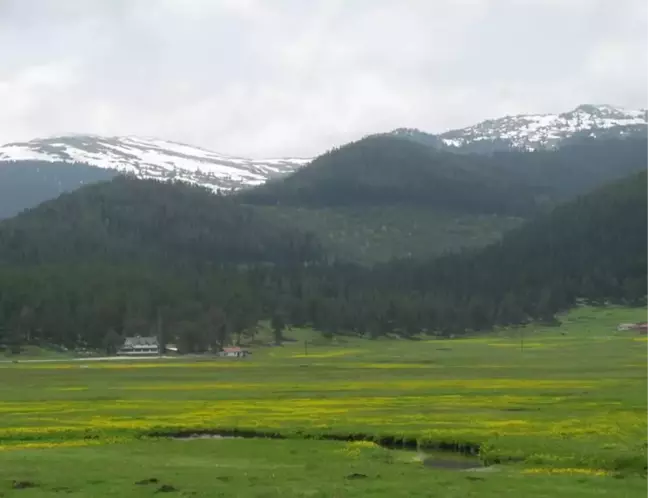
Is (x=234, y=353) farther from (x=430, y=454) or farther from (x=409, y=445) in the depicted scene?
(x=430, y=454)

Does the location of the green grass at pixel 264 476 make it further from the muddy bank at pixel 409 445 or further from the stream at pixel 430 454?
the muddy bank at pixel 409 445

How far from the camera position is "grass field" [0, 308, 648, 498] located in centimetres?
3831

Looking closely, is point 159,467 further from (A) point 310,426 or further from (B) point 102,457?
(A) point 310,426

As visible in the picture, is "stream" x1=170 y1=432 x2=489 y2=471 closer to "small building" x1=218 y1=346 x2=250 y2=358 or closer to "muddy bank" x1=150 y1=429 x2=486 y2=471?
"muddy bank" x1=150 y1=429 x2=486 y2=471

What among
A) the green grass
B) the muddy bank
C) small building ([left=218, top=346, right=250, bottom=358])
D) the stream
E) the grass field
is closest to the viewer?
the green grass

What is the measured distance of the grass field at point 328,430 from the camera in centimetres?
3831

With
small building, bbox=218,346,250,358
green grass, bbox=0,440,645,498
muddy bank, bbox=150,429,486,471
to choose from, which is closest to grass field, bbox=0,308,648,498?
green grass, bbox=0,440,645,498

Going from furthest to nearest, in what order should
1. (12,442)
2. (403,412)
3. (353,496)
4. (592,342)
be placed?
(592,342) < (403,412) < (12,442) < (353,496)

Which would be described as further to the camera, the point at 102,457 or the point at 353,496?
the point at 102,457

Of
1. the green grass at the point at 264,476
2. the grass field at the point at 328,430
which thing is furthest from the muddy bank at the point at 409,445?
the green grass at the point at 264,476

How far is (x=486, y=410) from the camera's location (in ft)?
222

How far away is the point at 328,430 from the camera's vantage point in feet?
188

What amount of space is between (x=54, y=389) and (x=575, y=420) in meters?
57.1

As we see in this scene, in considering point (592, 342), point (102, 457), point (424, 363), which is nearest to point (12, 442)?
point (102, 457)
